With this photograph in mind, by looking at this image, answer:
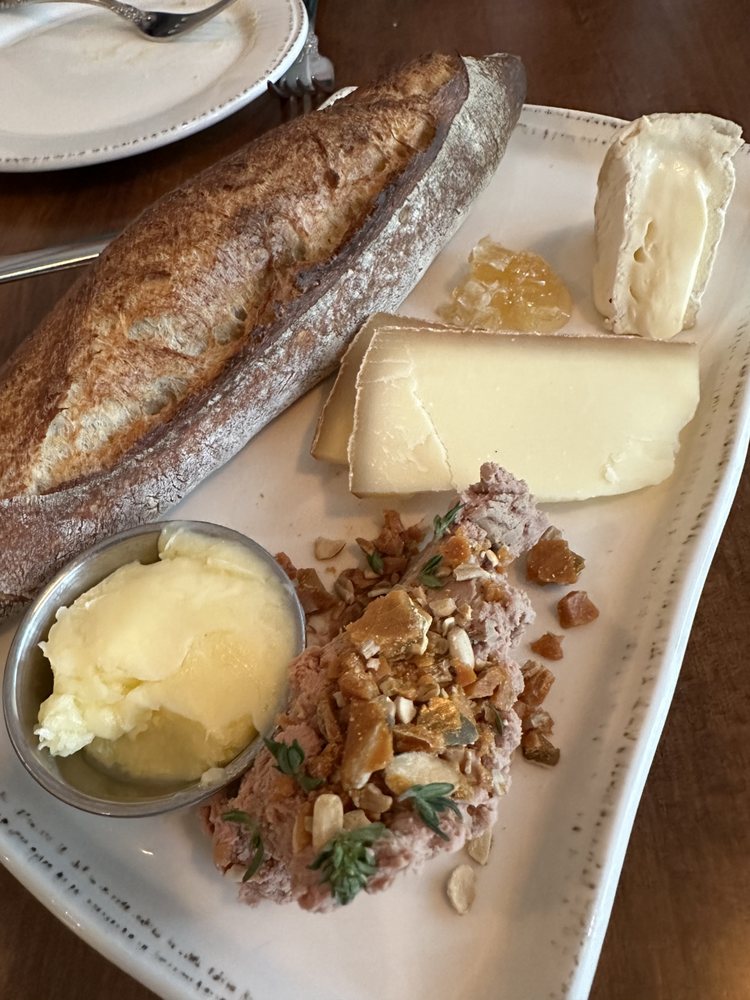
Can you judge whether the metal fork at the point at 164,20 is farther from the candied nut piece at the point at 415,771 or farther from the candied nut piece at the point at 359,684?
the candied nut piece at the point at 415,771

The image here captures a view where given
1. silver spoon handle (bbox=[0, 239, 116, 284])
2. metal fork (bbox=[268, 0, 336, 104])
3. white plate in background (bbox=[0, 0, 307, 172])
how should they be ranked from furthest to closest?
metal fork (bbox=[268, 0, 336, 104])
white plate in background (bbox=[0, 0, 307, 172])
silver spoon handle (bbox=[0, 239, 116, 284])

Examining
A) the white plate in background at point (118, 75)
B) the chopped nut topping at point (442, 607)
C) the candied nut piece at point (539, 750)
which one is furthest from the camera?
the white plate in background at point (118, 75)

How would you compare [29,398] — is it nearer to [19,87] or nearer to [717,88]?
[19,87]

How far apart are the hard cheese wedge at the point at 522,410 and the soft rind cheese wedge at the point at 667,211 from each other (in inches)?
6.4

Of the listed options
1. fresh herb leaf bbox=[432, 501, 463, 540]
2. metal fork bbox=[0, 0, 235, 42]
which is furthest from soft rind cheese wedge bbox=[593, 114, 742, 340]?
metal fork bbox=[0, 0, 235, 42]

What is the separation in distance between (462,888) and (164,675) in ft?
1.81

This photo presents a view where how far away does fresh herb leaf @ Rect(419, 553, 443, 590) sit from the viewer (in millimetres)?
1069

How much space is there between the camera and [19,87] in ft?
7.35

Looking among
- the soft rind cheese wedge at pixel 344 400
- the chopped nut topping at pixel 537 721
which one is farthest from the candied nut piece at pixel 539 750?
the soft rind cheese wedge at pixel 344 400

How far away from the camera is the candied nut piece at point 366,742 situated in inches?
32.5

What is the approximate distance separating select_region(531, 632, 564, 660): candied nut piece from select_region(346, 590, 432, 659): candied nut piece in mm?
367

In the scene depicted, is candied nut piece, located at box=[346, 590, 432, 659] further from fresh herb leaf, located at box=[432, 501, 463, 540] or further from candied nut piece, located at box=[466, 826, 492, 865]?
candied nut piece, located at box=[466, 826, 492, 865]

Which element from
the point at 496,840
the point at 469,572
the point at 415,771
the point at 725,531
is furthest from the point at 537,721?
the point at 725,531

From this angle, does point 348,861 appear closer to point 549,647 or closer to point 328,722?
point 328,722
